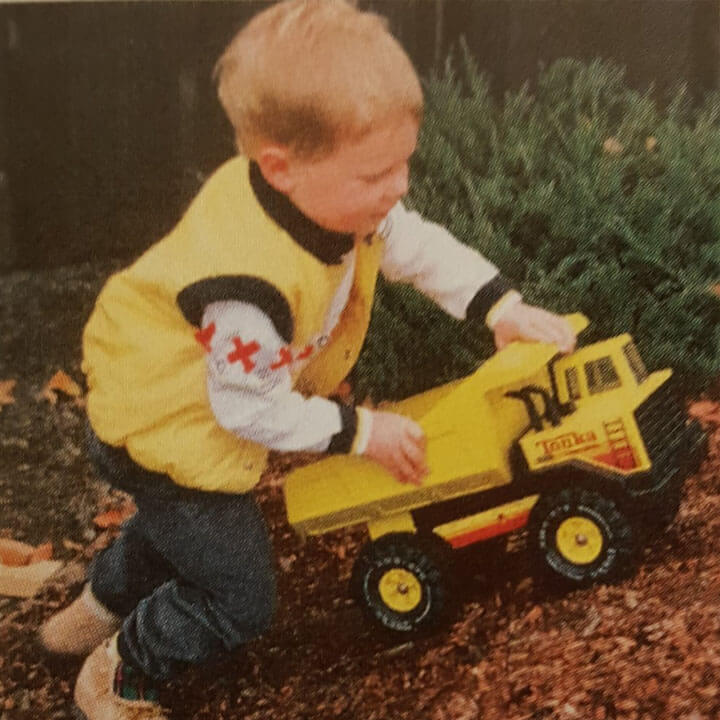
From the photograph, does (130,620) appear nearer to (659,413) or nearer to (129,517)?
(129,517)

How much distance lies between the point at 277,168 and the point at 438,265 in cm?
20

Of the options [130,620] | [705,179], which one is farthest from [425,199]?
[130,620]

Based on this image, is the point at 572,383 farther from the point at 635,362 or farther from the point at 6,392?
the point at 6,392

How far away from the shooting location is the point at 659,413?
92 cm

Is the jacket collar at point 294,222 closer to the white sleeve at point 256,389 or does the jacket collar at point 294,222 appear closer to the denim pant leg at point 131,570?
the white sleeve at point 256,389

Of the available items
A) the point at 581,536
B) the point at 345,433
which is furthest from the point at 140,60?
the point at 581,536

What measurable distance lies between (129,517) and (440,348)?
37 centimetres

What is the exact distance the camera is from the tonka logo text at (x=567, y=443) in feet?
2.98

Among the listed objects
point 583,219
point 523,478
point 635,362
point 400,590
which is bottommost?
point 400,590

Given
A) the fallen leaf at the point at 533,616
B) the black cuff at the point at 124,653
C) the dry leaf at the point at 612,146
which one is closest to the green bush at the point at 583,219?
the dry leaf at the point at 612,146

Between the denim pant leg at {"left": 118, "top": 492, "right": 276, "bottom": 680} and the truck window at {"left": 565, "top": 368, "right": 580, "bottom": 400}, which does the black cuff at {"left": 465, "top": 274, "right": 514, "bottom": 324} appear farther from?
the denim pant leg at {"left": 118, "top": 492, "right": 276, "bottom": 680}

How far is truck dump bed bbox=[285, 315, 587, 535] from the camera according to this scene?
91 centimetres

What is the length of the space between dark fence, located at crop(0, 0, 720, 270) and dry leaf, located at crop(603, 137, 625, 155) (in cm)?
7

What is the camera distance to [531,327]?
945 mm
